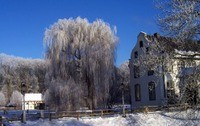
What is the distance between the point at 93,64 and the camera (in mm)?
37406

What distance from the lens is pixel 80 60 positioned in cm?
3734

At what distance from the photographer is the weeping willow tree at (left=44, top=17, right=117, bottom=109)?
3556 cm

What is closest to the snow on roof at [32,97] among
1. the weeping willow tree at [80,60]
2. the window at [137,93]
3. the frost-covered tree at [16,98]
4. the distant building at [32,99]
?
the distant building at [32,99]

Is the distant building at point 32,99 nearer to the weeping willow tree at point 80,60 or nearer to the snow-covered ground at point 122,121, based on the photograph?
the weeping willow tree at point 80,60

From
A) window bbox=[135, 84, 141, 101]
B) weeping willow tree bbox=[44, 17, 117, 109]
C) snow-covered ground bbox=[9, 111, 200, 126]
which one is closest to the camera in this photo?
snow-covered ground bbox=[9, 111, 200, 126]

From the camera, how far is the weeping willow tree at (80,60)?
35562 millimetres

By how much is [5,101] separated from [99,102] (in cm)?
4820

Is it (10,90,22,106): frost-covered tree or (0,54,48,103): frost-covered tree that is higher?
(0,54,48,103): frost-covered tree

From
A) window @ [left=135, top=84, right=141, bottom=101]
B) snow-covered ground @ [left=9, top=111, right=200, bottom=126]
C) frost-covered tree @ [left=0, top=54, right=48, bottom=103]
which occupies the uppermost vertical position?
frost-covered tree @ [left=0, top=54, right=48, bottom=103]

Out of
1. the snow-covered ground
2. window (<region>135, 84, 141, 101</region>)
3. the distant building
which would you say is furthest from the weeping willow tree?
the distant building

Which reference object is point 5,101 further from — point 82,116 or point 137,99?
point 82,116

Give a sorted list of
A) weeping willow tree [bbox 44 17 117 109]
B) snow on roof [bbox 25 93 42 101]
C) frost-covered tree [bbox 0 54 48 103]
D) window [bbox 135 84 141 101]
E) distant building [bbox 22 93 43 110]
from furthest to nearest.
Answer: frost-covered tree [bbox 0 54 48 103] < snow on roof [bbox 25 93 42 101] < distant building [bbox 22 93 43 110] < window [bbox 135 84 141 101] < weeping willow tree [bbox 44 17 117 109]

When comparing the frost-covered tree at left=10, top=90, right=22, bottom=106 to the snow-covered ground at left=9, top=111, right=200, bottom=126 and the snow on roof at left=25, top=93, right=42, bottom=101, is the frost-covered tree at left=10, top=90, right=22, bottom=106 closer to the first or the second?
the snow on roof at left=25, top=93, right=42, bottom=101

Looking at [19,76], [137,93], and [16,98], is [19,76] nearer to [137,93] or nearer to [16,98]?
[16,98]
